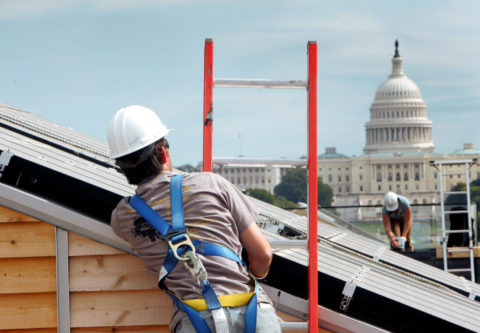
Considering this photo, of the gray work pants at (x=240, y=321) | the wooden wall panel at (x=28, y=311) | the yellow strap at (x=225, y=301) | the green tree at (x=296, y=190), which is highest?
the green tree at (x=296, y=190)

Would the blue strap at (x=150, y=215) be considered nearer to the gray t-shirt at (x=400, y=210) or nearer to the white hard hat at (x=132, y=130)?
the white hard hat at (x=132, y=130)

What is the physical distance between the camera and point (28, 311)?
400 centimetres

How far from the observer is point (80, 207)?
4.00 m

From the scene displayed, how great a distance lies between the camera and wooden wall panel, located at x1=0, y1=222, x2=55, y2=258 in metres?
3.96

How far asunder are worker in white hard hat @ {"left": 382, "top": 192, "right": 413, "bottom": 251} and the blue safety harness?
1068cm

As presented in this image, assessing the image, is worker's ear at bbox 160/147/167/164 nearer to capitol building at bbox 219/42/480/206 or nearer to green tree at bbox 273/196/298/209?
green tree at bbox 273/196/298/209

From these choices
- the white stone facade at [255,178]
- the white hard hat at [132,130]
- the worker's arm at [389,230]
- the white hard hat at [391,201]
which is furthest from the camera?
the white stone facade at [255,178]

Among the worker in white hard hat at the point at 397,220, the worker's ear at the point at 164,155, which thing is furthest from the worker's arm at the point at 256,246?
the worker in white hard hat at the point at 397,220

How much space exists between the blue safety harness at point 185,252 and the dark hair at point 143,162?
10 centimetres

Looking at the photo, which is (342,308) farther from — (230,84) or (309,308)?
(230,84)

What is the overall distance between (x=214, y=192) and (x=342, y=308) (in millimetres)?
1372

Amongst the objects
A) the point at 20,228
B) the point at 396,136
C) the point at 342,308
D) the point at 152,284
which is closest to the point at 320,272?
the point at 342,308

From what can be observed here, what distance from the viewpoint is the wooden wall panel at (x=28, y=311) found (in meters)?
4.00

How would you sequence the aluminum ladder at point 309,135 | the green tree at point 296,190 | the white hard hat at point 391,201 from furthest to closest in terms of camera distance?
the green tree at point 296,190 → the white hard hat at point 391,201 → the aluminum ladder at point 309,135
